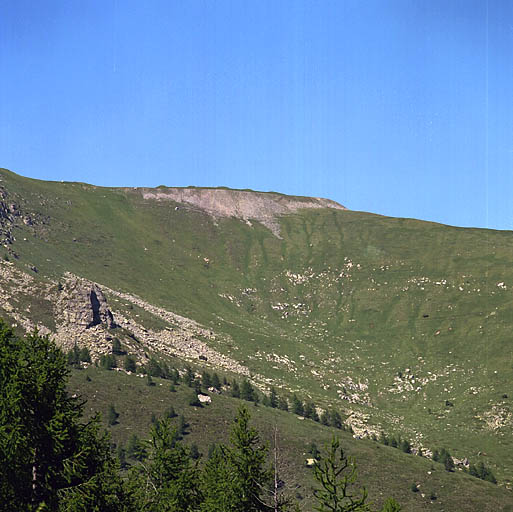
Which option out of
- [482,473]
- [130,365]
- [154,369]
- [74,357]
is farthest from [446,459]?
[74,357]

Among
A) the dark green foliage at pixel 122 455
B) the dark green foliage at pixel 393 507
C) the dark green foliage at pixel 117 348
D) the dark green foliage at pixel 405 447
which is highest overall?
the dark green foliage at pixel 117 348

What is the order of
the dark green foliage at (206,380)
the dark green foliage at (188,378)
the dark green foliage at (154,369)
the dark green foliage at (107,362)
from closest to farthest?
1. the dark green foliage at (107,362)
2. the dark green foliage at (188,378)
3. the dark green foliage at (154,369)
4. the dark green foliage at (206,380)

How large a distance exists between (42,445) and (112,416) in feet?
343

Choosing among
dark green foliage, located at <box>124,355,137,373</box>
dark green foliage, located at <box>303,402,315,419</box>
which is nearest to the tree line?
dark green foliage, located at <box>124,355,137,373</box>

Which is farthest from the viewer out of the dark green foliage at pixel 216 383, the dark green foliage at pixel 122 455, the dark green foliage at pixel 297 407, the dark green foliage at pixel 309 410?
the dark green foliage at pixel 216 383

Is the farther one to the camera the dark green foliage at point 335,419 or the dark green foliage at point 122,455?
the dark green foliage at point 335,419

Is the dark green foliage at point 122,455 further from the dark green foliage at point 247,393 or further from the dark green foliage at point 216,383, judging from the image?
the dark green foliage at point 216,383

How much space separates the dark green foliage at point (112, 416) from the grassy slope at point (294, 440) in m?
0.94

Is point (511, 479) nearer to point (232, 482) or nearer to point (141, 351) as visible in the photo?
point (141, 351)

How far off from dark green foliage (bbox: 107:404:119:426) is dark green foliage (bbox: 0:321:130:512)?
10160cm

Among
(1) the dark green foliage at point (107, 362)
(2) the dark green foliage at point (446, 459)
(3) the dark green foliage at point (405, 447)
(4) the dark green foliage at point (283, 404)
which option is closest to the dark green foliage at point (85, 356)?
(1) the dark green foliage at point (107, 362)

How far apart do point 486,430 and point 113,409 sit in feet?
281

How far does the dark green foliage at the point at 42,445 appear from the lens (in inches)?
985

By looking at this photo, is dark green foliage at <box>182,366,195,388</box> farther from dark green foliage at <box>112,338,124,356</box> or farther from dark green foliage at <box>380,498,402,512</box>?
dark green foliage at <box>380,498,402,512</box>
